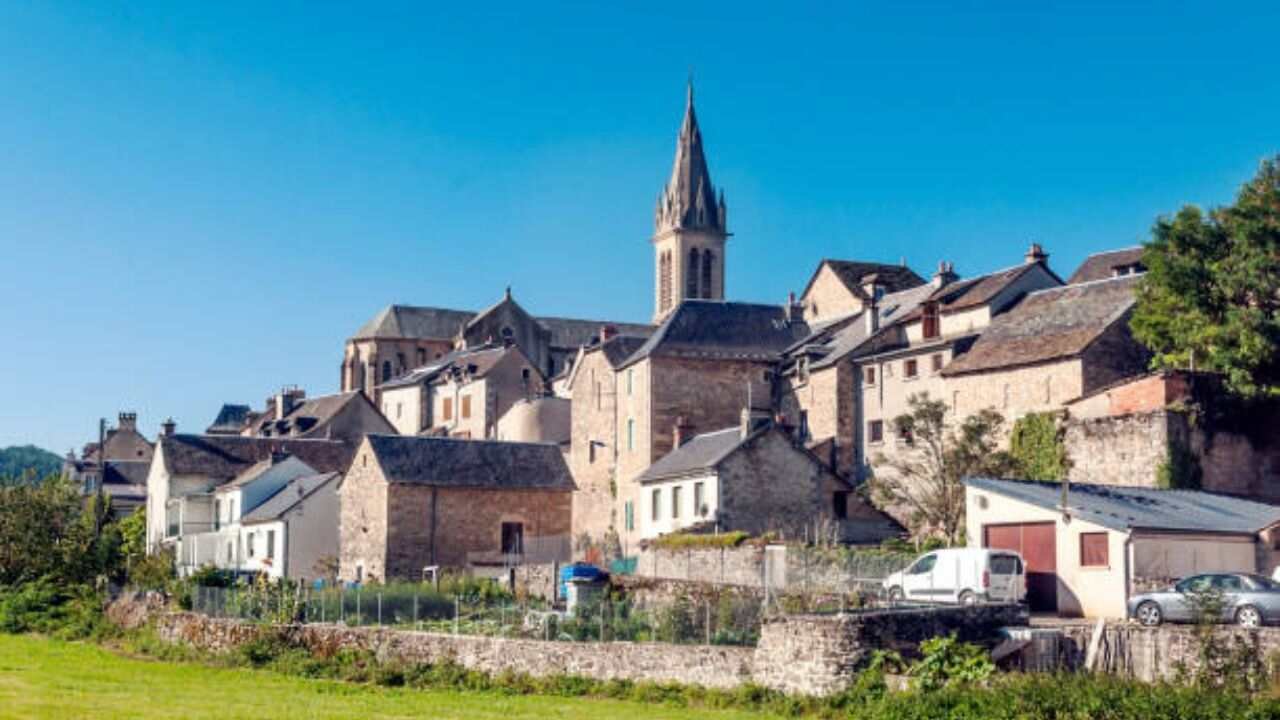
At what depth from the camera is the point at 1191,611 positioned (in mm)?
29297

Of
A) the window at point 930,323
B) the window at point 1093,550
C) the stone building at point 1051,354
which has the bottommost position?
the window at point 1093,550

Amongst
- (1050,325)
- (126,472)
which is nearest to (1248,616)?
(1050,325)

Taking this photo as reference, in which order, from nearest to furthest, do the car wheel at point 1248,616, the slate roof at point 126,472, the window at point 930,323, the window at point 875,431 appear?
the car wheel at point 1248,616
the window at point 875,431
the window at point 930,323
the slate roof at point 126,472

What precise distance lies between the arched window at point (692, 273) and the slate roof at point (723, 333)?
2288 inches

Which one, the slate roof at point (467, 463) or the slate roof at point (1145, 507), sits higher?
the slate roof at point (467, 463)

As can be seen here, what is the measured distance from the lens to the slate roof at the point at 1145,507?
122 ft

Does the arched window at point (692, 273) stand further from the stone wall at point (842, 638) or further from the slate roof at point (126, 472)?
the stone wall at point (842, 638)

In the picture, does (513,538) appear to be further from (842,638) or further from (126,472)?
(126,472)

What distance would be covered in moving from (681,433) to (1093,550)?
25.6 m

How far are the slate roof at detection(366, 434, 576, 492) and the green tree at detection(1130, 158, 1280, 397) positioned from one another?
2434cm

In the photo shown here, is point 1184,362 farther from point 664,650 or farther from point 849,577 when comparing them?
point 664,650

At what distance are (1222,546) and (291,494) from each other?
137 ft

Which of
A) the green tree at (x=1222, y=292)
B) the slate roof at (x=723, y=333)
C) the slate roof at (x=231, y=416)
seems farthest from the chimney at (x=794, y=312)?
the slate roof at (x=231, y=416)

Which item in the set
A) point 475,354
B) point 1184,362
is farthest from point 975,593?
point 475,354
